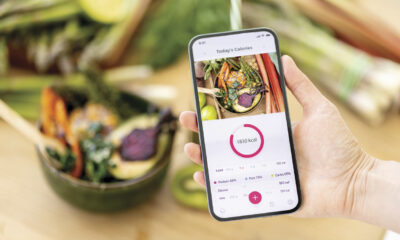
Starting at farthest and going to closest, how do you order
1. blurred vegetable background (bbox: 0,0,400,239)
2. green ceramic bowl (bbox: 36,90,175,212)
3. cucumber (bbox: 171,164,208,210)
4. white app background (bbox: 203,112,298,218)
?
blurred vegetable background (bbox: 0,0,400,239)
cucumber (bbox: 171,164,208,210)
green ceramic bowl (bbox: 36,90,175,212)
white app background (bbox: 203,112,298,218)

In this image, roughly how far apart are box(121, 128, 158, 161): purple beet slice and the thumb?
11.4 inches

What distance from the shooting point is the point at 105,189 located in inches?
30.6

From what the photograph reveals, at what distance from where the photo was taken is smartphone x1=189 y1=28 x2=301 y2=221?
662 millimetres

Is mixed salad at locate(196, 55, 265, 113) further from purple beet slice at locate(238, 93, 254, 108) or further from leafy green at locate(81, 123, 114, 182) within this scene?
leafy green at locate(81, 123, 114, 182)

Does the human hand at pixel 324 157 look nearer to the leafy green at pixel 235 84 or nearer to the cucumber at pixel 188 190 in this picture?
the leafy green at pixel 235 84

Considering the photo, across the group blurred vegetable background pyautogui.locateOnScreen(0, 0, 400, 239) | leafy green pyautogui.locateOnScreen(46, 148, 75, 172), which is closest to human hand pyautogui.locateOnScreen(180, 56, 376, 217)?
leafy green pyautogui.locateOnScreen(46, 148, 75, 172)

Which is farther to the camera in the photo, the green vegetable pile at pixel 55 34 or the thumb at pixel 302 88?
the green vegetable pile at pixel 55 34

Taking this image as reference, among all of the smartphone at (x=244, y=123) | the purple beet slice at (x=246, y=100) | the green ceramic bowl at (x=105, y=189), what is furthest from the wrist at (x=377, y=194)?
the green ceramic bowl at (x=105, y=189)

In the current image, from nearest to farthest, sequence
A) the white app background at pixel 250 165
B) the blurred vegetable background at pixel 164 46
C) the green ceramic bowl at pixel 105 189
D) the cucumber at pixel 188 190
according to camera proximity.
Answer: the white app background at pixel 250 165, the green ceramic bowl at pixel 105 189, the cucumber at pixel 188 190, the blurred vegetable background at pixel 164 46

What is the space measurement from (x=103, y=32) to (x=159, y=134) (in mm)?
440

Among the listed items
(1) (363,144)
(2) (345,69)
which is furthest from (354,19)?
(1) (363,144)

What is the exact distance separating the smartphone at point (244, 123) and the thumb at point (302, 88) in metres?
0.02

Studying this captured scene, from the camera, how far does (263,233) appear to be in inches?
34.2

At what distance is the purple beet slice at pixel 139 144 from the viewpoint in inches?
32.9
